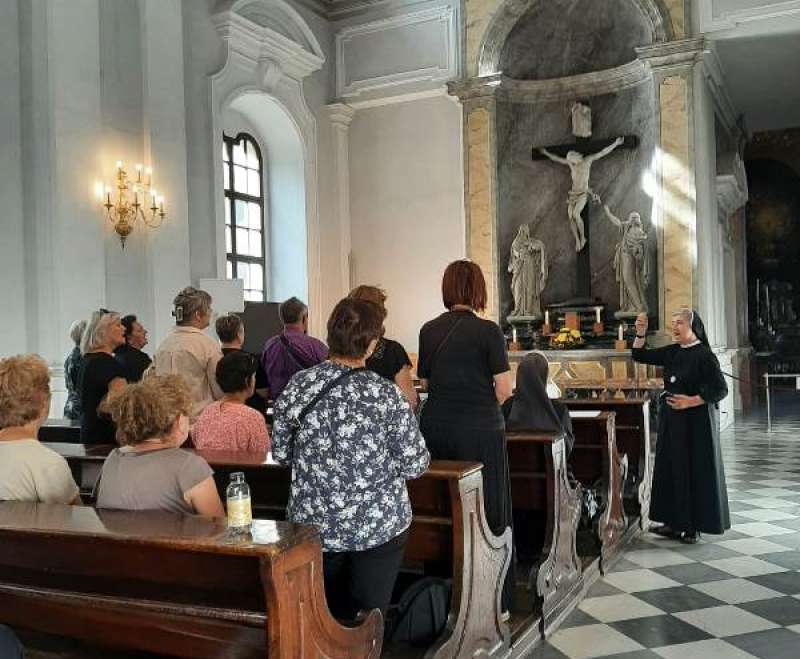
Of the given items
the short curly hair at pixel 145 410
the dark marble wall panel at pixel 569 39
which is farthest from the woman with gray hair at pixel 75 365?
the dark marble wall panel at pixel 569 39

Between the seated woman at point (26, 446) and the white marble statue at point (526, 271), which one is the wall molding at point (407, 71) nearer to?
the white marble statue at point (526, 271)

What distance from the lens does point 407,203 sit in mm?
12477

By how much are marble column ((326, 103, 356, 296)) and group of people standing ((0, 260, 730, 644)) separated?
7081 millimetres

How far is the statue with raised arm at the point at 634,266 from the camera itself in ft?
36.9

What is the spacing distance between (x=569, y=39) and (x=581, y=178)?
208 cm

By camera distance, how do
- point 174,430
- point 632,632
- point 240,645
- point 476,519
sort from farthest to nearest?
point 632,632, point 476,519, point 174,430, point 240,645

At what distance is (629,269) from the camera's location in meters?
11.2

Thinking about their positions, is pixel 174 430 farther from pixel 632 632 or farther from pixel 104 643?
pixel 632 632

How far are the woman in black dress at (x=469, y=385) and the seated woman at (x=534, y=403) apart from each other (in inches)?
42.5

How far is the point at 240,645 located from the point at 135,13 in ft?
27.0

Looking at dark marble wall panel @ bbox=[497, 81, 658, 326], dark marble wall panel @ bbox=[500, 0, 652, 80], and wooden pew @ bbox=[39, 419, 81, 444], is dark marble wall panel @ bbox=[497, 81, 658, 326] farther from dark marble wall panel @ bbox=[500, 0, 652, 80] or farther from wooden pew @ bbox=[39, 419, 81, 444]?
wooden pew @ bbox=[39, 419, 81, 444]

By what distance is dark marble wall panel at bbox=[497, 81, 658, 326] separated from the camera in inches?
467

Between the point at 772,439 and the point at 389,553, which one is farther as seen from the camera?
the point at 772,439

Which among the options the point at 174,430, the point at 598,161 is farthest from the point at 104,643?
the point at 598,161
